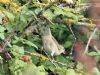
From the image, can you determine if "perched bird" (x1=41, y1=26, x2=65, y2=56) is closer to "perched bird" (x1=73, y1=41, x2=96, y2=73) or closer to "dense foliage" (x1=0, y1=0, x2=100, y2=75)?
"dense foliage" (x1=0, y1=0, x2=100, y2=75)

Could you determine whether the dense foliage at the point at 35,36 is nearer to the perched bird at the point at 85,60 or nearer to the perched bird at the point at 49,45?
the perched bird at the point at 49,45

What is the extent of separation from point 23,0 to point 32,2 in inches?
9.1

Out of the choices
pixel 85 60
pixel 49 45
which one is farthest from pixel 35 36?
pixel 85 60

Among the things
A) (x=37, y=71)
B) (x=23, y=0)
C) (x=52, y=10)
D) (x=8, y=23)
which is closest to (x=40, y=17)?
(x=52, y=10)

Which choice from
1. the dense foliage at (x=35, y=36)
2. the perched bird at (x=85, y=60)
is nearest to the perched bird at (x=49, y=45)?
the dense foliage at (x=35, y=36)

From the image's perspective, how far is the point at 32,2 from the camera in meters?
1.99

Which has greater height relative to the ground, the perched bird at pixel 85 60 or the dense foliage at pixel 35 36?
the perched bird at pixel 85 60

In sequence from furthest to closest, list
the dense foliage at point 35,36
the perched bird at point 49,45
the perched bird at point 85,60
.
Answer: the perched bird at point 49,45 < the dense foliage at point 35,36 < the perched bird at point 85,60

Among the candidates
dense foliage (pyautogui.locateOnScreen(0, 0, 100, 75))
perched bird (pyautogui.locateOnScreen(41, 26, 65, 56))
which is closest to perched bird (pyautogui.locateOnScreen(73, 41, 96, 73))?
dense foliage (pyautogui.locateOnScreen(0, 0, 100, 75))

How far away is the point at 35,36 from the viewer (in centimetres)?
203

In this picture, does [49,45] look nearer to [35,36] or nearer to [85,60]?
[35,36]

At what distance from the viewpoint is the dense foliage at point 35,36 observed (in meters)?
1.59

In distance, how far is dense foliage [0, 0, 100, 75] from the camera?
159 centimetres

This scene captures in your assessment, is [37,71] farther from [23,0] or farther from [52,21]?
[23,0]
